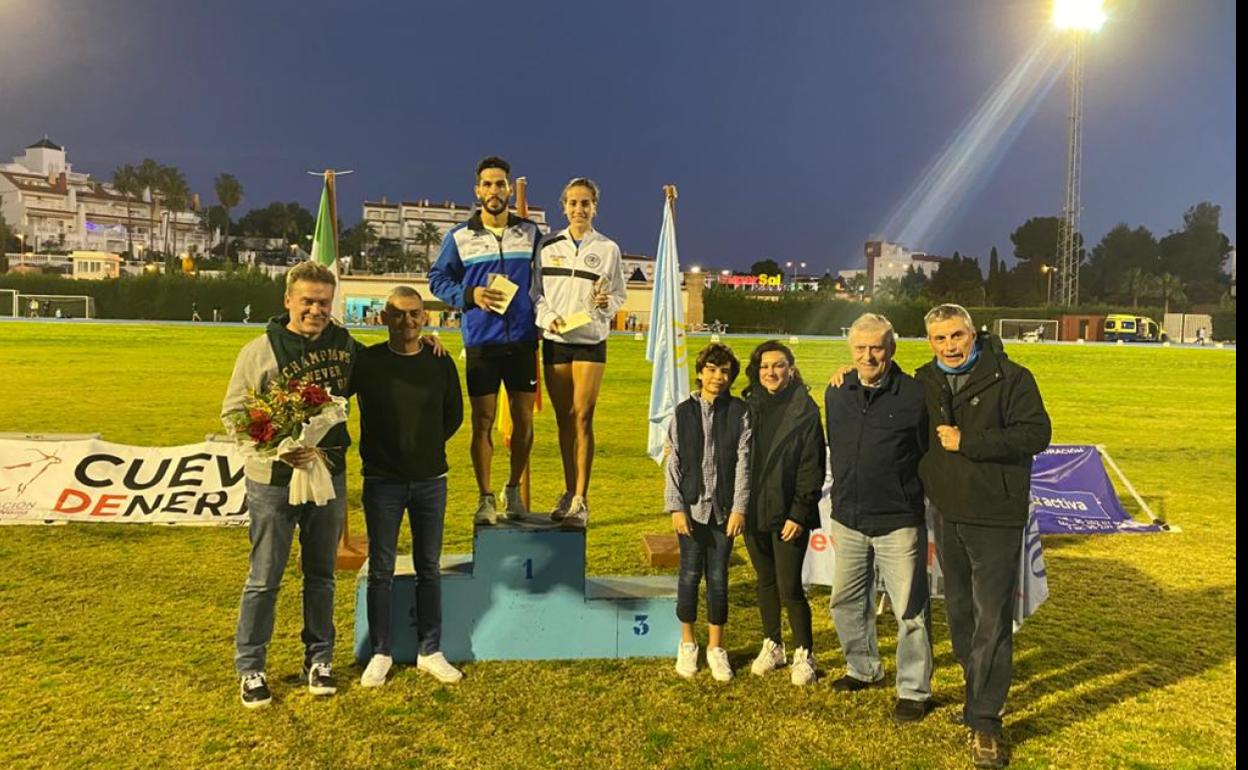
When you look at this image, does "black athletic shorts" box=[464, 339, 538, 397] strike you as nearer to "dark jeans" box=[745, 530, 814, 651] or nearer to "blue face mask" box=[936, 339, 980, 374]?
"dark jeans" box=[745, 530, 814, 651]

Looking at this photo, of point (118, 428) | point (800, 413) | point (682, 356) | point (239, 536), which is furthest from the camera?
point (118, 428)

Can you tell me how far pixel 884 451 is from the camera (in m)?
3.86

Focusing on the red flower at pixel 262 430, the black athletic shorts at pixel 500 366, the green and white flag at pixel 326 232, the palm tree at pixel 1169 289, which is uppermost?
the palm tree at pixel 1169 289

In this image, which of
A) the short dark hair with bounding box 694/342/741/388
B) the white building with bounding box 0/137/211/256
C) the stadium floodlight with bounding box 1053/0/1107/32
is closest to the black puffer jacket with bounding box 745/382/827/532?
the short dark hair with bounding box 694/342/741/388

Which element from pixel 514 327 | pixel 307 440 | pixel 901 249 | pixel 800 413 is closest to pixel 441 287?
pixel 514 327

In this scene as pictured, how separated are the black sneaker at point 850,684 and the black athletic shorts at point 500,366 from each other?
2.32 m

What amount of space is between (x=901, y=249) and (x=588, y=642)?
177019 millimetres

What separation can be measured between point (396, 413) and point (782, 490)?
1.97m

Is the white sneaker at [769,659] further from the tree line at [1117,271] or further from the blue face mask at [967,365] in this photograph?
the tree line at [1117,271]

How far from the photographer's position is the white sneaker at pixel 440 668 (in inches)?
170

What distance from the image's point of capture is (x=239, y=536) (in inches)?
273

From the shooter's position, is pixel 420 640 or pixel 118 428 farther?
pixel 118 428

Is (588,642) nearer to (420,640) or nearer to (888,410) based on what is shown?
(420,640)

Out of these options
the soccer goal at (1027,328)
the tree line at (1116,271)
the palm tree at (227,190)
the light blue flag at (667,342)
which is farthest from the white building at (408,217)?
the light blue flag at (667,342)
